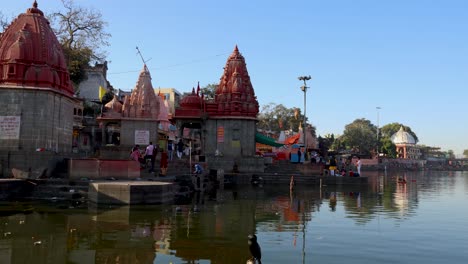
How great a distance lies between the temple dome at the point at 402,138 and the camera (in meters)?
115

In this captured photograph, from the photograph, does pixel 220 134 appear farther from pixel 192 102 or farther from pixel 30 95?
pixel 30 95

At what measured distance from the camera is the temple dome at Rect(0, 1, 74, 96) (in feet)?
57.3

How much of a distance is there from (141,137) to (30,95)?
9.28 metres

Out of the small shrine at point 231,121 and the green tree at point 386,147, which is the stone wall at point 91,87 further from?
the green tree at point 386,147

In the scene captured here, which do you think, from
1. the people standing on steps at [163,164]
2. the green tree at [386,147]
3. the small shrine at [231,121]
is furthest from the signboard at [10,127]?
the green tree at [386,147]

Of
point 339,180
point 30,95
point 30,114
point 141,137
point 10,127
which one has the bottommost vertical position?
point 339,180

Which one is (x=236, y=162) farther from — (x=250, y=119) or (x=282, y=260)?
(x=282, y=260)

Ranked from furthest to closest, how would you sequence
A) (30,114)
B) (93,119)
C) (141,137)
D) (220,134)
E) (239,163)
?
(93,119)
(220,134)
(239,163)
(141,137)
(30,114)

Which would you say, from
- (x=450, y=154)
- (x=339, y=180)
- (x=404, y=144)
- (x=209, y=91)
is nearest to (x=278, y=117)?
(x=209, y=91)

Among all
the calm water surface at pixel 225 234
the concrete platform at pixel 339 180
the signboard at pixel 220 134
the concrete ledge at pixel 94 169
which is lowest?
the calm water surface at pixel 225 234

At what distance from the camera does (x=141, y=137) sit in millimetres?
26062

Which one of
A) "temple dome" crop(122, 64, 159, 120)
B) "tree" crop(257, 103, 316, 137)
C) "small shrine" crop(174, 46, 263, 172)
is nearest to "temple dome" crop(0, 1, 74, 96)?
"temple dome" crop(122, 64, 159, 120)

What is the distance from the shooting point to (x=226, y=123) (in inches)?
1178

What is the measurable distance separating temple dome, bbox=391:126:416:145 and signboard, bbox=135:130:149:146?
100577 millimetres
